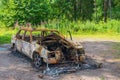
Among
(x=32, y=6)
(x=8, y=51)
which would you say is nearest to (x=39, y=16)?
(x=32, y=6)

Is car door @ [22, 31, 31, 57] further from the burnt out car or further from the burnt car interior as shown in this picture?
the burnt car interior

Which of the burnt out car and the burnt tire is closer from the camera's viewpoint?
the burnt out car

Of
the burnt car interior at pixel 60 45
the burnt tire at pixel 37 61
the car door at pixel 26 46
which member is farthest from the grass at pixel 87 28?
the burnt tire at pixel 37 61

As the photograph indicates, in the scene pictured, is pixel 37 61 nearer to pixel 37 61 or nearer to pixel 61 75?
pixel 37 61

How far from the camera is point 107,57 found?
1531 cm

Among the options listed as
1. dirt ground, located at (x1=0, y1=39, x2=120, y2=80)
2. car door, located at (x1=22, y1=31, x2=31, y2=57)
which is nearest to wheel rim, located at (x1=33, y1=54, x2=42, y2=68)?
dirt ground, located at (x1=0, y1=39, x2=120, y2=80)

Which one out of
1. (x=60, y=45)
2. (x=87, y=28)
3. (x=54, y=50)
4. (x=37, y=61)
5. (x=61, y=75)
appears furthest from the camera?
(x=87, y=28)

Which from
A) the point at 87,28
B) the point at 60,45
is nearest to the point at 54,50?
the point at 60,45

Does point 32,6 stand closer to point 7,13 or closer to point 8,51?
point 7,13

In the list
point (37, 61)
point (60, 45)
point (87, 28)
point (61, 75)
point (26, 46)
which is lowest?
point (87, 28)

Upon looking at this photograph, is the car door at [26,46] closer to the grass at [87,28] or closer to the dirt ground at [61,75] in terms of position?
the dirt ground at [61,75]

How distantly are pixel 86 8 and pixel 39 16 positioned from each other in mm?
14778

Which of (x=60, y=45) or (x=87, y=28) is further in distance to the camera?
(x=87, y=28)

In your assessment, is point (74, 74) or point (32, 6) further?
point (32, 6)
